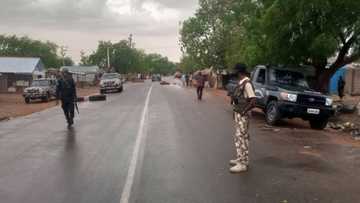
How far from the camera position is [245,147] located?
9.09m

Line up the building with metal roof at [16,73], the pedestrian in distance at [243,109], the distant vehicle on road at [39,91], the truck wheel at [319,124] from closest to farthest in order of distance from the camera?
the pedestrian in distance at [243,109] → the truck wheel at [319,124] → the distant vehicle on road at [39,91] → the building with metal roof at [16,73]

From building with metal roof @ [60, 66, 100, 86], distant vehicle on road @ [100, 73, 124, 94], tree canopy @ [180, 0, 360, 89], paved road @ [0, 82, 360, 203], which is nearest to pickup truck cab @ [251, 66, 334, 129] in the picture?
paved road @ [0, 82, 360, 203]

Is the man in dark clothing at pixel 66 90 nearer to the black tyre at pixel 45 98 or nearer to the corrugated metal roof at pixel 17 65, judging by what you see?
the black tyre at pixel 45 98

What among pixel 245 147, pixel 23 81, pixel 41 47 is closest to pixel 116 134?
pixel 245 147

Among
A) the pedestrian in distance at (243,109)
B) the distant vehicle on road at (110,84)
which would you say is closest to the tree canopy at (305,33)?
the pedestrian in distance at (243,109)

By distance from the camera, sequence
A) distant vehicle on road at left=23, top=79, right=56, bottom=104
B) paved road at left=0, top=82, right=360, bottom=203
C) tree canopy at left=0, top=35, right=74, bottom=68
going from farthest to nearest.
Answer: tree canopy at left=0, top=35, right=74, bottom=68 → distant vehicle on road at left=23, top=79, right=56, bottom=104 → paved road at left=0, top=82, right=360, bottom=203

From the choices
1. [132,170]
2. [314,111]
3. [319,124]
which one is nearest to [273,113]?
[314,111]

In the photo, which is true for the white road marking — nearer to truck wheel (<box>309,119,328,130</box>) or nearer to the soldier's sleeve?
the soldier's sleeve

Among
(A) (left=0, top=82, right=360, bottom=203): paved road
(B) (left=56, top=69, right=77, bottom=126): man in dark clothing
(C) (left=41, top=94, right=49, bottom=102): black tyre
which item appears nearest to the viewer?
(A) (left=0, top=82, right=360, bottom=203): paved road

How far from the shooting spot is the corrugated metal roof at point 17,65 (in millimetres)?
56000

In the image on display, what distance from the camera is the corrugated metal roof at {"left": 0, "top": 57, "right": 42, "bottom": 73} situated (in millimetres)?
56000

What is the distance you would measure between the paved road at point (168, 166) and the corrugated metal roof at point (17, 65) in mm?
42538

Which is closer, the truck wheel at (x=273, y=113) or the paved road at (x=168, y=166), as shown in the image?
the paved road at (x=168, y=166)

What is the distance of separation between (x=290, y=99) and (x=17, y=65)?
154 feet
